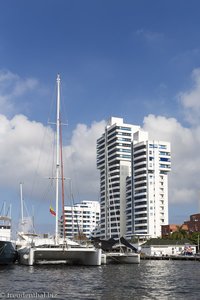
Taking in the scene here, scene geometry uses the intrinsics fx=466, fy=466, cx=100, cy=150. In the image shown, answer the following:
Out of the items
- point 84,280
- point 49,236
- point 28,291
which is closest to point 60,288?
point 28,291

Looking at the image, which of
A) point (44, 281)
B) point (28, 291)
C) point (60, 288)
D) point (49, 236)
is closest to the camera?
point (28, 291)

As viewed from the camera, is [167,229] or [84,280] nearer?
[84,280]

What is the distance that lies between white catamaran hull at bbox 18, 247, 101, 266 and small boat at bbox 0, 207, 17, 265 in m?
2.44

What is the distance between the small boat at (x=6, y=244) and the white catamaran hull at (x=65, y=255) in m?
2.44

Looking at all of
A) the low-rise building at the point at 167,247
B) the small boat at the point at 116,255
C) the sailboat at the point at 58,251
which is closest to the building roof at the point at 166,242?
the low-rise building at the point at 167,247

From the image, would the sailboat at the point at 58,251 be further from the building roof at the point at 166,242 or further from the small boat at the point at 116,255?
the building roof at the point at 166,242

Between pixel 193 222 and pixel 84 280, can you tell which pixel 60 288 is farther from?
pixel 193 222

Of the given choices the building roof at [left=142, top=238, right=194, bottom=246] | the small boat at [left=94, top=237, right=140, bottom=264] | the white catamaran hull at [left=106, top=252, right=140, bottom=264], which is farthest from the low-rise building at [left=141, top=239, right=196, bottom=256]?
the white catamaran hull at [left=106, top=252, right=140, bottom=264]

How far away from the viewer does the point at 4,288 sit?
39.3 meters

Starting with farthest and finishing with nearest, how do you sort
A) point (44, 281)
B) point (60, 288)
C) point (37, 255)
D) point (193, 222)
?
point (193, 222) → point (37, 255) → point (44, 281) → point (60, 288)

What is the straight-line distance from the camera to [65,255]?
224 feet

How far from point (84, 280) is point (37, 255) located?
69.7 ft

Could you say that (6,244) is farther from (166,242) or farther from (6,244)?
(166,242)

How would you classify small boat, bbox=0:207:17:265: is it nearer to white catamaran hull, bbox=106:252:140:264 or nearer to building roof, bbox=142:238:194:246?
white catamaran hull, bbox=106:252:140:264
